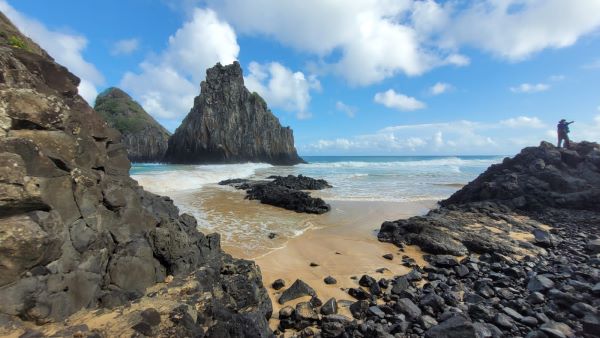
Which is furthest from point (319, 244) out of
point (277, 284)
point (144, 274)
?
point (144, 274)

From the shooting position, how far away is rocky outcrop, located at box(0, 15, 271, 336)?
355cm

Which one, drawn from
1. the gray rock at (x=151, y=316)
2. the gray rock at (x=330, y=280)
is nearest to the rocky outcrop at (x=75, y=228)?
the gray rock at (x=151, y=316)

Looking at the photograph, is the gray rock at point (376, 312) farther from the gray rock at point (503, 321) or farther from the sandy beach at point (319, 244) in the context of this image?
the gray rock at point (503, 321)

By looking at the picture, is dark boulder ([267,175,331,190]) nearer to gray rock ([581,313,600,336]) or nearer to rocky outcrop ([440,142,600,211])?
rocky outcrop ([440,142,600,211])

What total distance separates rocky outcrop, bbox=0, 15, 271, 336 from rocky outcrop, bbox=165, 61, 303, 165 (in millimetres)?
61465

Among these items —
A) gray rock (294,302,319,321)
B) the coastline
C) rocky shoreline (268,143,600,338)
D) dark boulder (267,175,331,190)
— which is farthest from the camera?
dark boulder (267,175,331,190)

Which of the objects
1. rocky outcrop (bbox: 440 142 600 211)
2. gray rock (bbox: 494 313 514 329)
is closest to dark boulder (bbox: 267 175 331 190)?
rocky outcrop (bbox: 440 142 600 211)

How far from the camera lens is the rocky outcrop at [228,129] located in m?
66.2

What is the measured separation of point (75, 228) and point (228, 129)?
66.5 m

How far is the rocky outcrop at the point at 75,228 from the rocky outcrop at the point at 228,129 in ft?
202

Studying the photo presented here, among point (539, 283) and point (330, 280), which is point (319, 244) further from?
point (539, 283)

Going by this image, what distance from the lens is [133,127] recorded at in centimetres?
9331

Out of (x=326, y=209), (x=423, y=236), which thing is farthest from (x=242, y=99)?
(x=423, y=236)

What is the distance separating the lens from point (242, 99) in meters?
74.1
